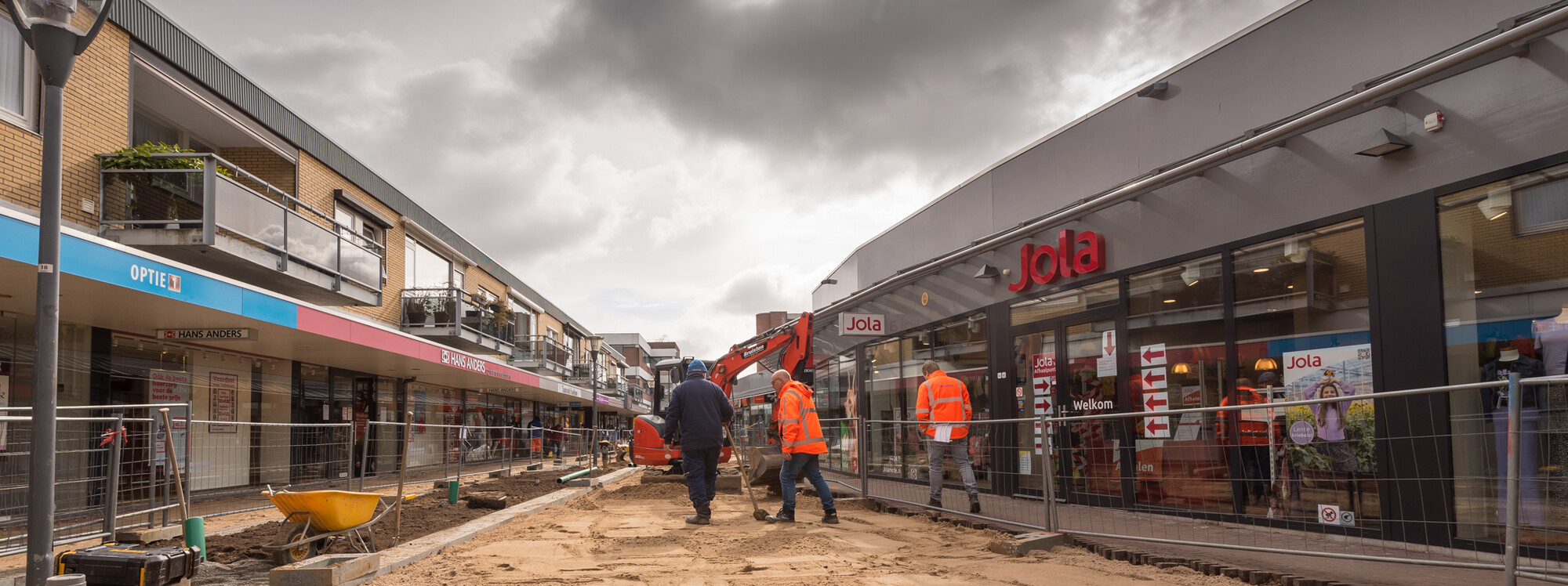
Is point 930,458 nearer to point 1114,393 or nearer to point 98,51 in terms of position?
point 1114,393

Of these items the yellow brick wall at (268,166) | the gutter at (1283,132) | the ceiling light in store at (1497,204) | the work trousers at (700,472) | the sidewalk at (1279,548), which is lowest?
the sidewalk at (1279,548)

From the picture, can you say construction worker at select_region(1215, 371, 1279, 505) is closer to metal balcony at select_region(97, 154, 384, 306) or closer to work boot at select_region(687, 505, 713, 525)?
work boot at select_region(687, 505, 713, 525)

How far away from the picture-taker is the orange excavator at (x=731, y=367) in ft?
45.6

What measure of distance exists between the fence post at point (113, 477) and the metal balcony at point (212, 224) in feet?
15.8

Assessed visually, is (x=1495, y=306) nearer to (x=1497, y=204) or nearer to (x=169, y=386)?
(x=1497, y=204)

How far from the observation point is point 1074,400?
10359 millimetres

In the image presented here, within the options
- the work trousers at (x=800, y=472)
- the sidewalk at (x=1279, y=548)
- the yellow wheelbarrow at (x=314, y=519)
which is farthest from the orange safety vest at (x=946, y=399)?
the yellow wheelbarrow at (x=314, y=519)

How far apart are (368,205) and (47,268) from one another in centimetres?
1810

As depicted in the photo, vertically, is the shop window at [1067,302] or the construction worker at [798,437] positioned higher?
the shop window at [1067,302]

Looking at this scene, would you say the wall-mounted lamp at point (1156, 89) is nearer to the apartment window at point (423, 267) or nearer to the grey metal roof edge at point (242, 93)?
the grey metal roof edge at point (242, 93)

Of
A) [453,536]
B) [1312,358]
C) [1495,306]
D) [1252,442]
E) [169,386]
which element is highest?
[1495,306]

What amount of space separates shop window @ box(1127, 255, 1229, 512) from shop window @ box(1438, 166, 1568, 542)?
1184mm

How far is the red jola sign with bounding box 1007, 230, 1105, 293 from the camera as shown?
32.8 feet

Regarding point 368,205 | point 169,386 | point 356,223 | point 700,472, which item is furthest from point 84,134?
point 368,205
